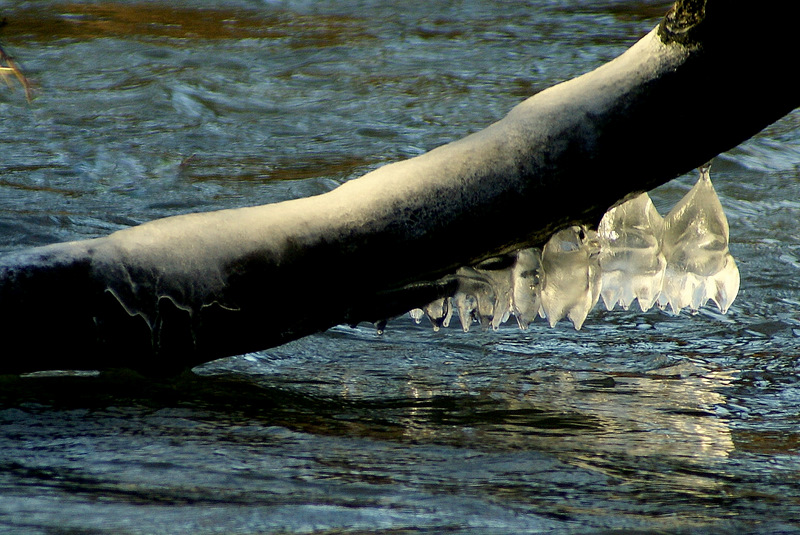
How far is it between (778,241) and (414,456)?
7.56 ft

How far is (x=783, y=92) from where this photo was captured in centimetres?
228

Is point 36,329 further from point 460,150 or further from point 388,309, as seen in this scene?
point 460,150

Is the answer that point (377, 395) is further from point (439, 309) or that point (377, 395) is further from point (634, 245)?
point (634, 245)

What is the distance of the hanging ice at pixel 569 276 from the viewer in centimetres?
247

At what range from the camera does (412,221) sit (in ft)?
7.64

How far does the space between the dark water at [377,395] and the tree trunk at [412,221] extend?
167 mm

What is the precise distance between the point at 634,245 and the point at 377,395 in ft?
2.15

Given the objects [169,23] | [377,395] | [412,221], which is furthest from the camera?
[169,23]

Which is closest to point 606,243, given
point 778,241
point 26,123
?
point 778,241

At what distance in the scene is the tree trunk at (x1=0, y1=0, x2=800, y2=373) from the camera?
232 cm

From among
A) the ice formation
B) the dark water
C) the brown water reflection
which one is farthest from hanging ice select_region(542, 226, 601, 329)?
the brown water reflection

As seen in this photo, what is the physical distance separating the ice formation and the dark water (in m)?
0.19

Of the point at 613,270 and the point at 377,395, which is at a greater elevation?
the point at 613,270

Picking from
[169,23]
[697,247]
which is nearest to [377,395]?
[697,247]
